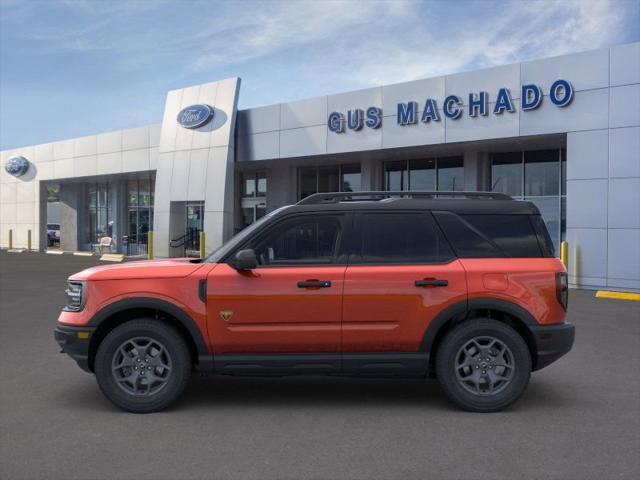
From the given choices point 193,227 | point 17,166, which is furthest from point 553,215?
point 17,166

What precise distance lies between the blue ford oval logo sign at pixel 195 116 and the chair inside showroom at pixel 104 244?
10786mm

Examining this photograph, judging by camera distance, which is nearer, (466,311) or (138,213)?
(466,311)

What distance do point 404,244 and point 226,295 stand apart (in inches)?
64.1

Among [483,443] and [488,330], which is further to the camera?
[488,330]

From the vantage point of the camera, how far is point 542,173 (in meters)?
19.6

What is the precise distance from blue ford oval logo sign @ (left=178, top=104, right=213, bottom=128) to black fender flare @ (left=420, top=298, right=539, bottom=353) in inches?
842

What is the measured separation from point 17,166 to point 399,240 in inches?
1469

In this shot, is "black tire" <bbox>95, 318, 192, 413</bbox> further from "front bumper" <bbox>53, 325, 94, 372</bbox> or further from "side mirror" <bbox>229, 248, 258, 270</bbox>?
"side mirror" <bbox>229, 248, 258, 270</bbox>

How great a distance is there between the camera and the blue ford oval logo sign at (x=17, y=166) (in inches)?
1448

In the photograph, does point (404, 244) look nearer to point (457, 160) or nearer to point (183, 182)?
point (457, 160)

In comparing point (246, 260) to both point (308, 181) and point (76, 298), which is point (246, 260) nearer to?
point (76, 298)

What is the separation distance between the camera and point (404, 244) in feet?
17.6

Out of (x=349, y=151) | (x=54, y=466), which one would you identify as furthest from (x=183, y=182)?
(x=54, y=466)

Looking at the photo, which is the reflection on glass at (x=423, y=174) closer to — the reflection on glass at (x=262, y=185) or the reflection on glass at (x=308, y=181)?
the reflection on glass at (x=308, y=181)
